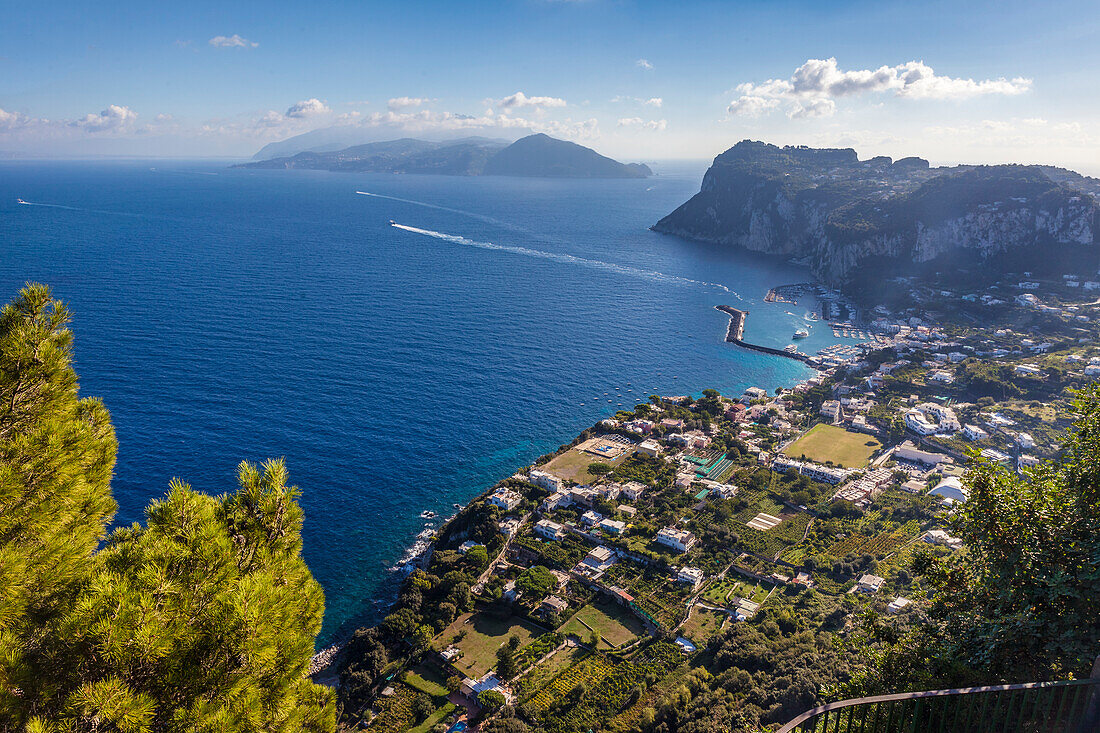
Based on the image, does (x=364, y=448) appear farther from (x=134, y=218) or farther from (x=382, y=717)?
(x=134, y=218)

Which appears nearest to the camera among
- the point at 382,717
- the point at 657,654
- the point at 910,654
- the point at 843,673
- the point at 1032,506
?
the point at 1032,506

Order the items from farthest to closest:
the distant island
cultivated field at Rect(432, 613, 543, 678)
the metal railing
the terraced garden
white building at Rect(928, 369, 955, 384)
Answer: the distant island → white building at Rect(928, 369, 955, 384) → the terraced garden → cultivated field at Rect(432, 613, 543, 678) → the metal railing

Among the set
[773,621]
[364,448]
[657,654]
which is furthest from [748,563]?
[364,448]

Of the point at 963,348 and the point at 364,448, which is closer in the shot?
the point at 364,448

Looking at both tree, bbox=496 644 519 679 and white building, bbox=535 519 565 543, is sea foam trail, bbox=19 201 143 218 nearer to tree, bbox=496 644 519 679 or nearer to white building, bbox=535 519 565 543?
white building, bbox=535 519 565 543

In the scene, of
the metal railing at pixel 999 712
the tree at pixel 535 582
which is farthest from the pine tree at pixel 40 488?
the tree at pixel 535 582

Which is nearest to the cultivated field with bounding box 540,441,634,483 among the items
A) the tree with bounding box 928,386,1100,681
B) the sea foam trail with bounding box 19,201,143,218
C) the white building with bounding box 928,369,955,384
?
the tree with bounding box 928,386,1100,681
